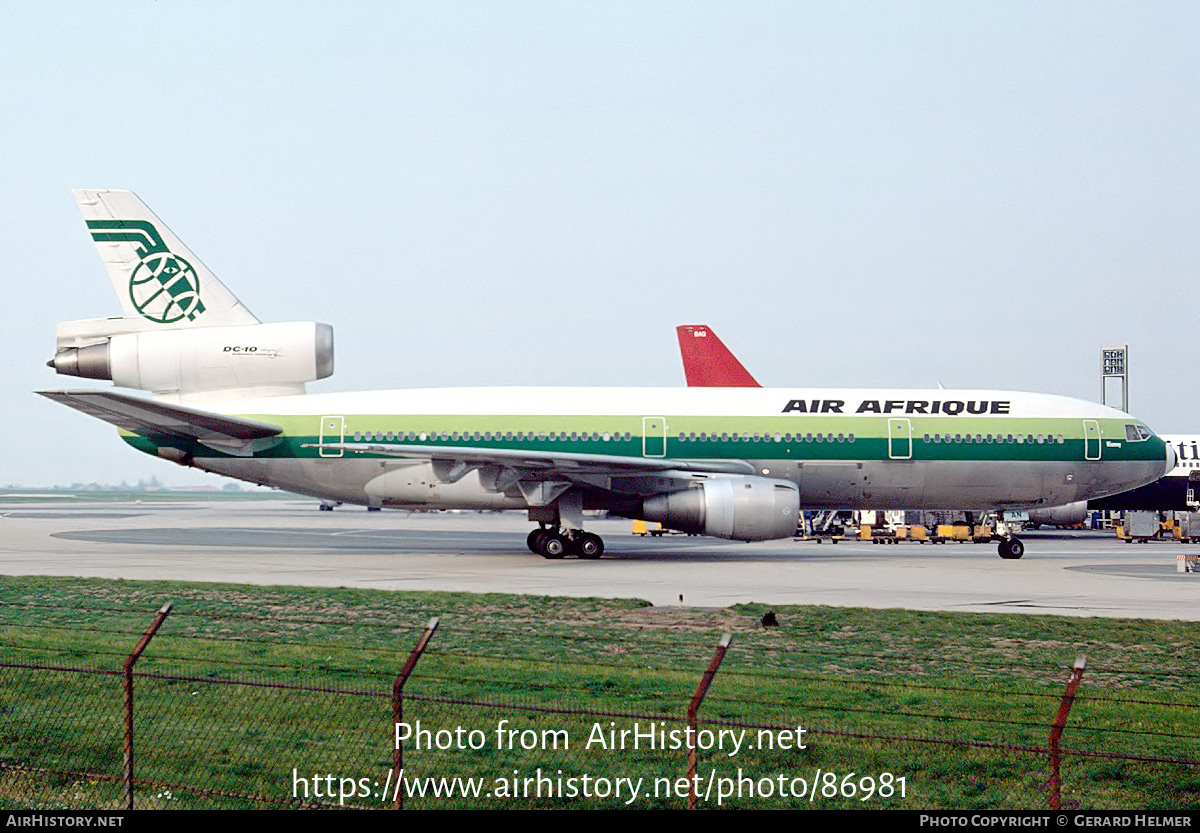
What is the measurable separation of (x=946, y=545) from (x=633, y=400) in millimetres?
16140

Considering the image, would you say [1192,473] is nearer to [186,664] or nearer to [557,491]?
[557,491]

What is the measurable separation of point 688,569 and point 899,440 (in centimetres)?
744

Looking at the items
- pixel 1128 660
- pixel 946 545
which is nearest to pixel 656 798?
pixel 1128 660

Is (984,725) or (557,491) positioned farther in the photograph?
(557,491)

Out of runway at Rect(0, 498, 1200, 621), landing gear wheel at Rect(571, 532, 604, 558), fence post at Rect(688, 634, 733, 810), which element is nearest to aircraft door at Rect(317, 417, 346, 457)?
runway at Rect(0, 498, 1200, 621)

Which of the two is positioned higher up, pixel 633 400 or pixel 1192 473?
pixel 633 400

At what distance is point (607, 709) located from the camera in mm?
10711

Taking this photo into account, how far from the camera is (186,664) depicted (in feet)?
42.3

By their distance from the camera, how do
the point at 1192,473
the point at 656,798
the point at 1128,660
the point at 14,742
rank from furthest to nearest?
the point at 1192,473
the point at 1128,660
the point at 14,742
the point at 656,798

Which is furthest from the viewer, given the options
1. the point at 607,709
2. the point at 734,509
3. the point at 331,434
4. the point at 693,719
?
the point at 331,434

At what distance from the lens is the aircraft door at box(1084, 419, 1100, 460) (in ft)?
103

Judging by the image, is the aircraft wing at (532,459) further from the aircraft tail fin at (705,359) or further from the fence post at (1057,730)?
the aircraft tail fin at (705,359)

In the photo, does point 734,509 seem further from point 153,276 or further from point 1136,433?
point 153,276

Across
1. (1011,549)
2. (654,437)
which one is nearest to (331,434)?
(654,437)
